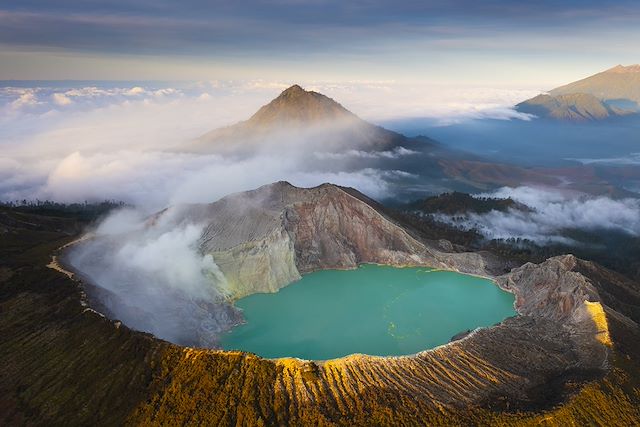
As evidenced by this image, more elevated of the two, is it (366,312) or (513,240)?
(366,312)

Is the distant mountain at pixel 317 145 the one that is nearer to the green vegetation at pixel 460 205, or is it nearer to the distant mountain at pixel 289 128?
the distant mountain at pixel 289 128

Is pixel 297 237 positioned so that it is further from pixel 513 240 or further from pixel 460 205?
pixel 460 205

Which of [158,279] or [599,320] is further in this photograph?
[158,279]

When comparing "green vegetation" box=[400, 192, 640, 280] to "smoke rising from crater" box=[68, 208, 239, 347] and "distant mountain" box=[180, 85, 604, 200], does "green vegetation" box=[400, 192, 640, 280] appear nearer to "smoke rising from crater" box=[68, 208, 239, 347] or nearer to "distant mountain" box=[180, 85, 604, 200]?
"distant mountain" box=[180, 85, 604, 200]

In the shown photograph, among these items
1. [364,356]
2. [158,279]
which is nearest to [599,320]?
[364,356]

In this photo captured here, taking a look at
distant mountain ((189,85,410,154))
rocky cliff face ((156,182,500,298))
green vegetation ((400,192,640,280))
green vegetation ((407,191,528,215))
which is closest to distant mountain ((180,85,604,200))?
distant mountain ((189,85,410,154))

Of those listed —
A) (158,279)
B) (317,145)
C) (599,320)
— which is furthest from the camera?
(317,145)

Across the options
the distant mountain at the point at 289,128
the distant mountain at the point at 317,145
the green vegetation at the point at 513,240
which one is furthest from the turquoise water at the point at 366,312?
the distant mountain at the point at 289,128

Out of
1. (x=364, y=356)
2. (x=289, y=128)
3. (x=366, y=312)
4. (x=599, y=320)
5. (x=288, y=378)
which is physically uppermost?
(x=289, y=128)

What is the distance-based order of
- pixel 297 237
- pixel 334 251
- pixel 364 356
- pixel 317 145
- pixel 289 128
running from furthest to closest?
pixel 317 145 → pixel 289 128 → pixel 334 251 → pixel 297 237 → pixel 364 356
